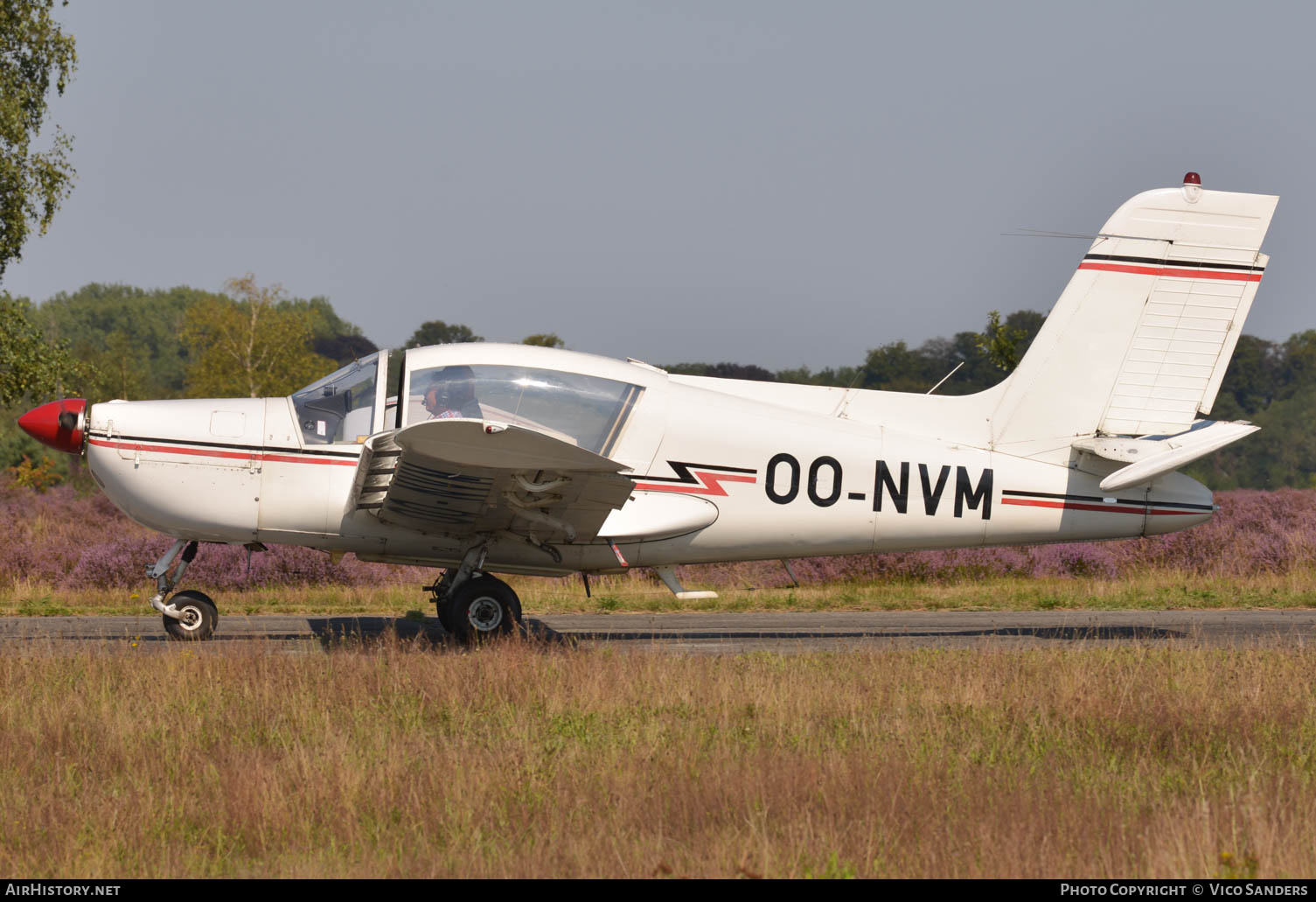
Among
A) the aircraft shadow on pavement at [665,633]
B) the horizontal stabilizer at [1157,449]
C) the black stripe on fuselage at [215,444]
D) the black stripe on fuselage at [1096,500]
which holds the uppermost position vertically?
the horizontal stabilizer at [1157,449]

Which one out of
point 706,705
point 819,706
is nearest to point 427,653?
point 706,705

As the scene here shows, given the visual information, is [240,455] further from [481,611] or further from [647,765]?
[647,765]

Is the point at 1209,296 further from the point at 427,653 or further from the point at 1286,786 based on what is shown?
the point at 427,653

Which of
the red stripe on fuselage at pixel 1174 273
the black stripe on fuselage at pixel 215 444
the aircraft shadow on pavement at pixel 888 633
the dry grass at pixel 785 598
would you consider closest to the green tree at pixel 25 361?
the dry grass at pixel 785 598

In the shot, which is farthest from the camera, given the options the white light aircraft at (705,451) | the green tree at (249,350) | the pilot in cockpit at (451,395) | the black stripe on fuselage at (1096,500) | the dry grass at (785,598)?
the green tree at (249,350)

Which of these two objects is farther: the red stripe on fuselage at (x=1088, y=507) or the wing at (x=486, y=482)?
the red stripe on fuselage at (x=1088, y=507)

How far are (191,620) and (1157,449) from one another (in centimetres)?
815

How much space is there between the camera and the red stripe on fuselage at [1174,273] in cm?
977

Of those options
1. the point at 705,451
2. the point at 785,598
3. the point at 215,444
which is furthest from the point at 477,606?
the point at 785,598

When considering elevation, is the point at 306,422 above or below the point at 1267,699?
above

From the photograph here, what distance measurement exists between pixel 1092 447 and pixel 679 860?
6899 mm

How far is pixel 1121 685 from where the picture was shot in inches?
273

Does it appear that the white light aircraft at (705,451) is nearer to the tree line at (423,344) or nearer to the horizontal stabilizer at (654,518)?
the horizontal stabilizer at (654,518)

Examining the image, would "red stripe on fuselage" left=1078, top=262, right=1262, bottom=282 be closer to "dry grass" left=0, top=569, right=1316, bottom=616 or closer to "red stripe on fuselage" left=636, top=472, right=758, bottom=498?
"red stripe on fuselage" left=636, top=472, right=758, bottom=498
